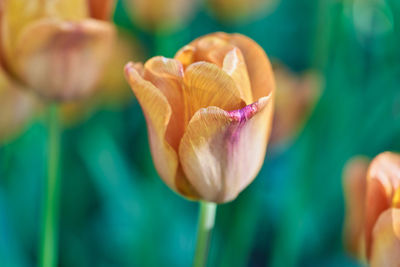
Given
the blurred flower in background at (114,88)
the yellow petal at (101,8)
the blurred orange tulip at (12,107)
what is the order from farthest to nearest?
the blurred flower in background at (114,88) < the blurred orange tulip at (12,107) < the yellow petal at (101,8)

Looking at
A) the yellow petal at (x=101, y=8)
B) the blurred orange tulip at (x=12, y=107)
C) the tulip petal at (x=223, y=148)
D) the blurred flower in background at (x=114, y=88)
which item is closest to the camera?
the tulip petal at (x=223, y=148)

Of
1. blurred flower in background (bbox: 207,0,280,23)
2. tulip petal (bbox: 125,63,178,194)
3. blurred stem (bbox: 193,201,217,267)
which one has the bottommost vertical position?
blurred flower in background (bbox: 207,0,280,23)

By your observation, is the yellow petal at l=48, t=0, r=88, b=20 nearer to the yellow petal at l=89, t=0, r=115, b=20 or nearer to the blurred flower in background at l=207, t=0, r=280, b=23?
the yellow petal at l=89, t=0, r=115, b=20

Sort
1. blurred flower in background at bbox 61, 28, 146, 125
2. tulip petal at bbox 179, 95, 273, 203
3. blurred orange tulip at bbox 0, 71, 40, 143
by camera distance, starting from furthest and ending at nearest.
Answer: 1. blurred flower in background at bbox 61, 28, 146, 125
2. blurred orange tulip at bbox 0, 71, 40, 143
3. tulip petal at bbox 179, 95, 273, 203

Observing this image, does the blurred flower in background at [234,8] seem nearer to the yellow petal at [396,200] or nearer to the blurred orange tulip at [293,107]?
the blurred orange tulip at [293,107]

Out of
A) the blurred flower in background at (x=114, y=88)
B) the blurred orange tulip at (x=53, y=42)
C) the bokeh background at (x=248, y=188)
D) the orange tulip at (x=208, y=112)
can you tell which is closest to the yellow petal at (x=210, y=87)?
the orange tulip at (x=208, y=112)

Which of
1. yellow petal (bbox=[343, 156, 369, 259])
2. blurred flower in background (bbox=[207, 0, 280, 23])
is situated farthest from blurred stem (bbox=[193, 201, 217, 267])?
blurred flower in background (bbox=[207, 0, 280, 23])
